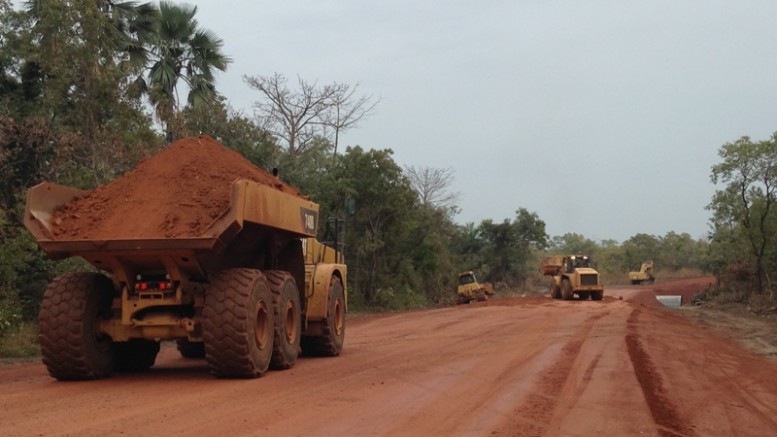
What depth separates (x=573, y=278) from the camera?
43.6 metres

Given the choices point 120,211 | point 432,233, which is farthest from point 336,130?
point 120,211

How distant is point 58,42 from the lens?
20.5 metres

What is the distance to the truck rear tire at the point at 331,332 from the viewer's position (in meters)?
13.6

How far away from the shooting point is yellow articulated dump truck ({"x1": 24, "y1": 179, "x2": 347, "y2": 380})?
381 inches

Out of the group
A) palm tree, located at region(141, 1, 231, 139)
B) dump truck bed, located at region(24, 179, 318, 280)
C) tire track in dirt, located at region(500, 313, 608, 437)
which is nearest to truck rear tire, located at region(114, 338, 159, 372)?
dump truck bed, located at region(24, 179, 318, 280)

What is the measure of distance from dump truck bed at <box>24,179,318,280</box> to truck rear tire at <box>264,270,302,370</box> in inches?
34.5

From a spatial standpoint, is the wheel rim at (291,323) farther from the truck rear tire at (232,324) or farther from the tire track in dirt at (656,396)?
the tire track in dirt at (656,396)

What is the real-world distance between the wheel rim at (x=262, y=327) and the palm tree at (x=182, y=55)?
645 inches

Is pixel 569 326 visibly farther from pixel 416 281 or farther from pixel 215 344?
pixel 416 281

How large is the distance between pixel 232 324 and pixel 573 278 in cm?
3596

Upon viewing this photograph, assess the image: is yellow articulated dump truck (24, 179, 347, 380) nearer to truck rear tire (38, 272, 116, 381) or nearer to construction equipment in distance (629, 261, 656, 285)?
truck rear tire (38, 272, 116, 381)

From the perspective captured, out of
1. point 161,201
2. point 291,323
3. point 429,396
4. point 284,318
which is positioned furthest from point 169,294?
point 429,396

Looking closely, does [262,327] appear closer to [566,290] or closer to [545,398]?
[545,398]

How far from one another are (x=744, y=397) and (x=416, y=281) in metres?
33.1
